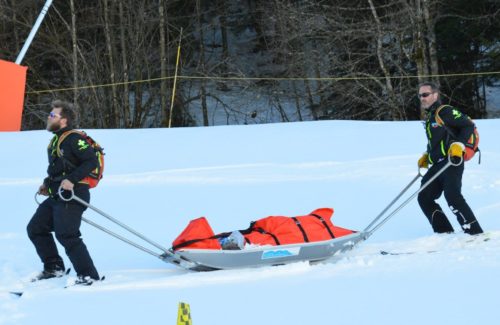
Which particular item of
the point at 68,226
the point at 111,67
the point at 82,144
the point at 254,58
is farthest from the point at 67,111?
the point at 254,58

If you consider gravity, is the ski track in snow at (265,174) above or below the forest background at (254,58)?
below

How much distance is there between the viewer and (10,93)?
1228 cm

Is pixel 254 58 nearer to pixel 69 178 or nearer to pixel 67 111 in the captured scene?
pixel 67 111

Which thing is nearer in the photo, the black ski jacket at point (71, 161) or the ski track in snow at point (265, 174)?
the black ski jacket at point (71, 161)

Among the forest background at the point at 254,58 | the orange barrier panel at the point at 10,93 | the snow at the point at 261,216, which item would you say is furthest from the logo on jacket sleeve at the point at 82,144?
the forest background at the point at 254,58

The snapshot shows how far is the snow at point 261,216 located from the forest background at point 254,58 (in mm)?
5219

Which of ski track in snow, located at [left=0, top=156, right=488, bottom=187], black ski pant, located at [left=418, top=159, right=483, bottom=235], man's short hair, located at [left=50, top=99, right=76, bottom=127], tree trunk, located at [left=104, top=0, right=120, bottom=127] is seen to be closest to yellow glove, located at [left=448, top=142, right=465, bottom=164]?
black ski pant, located at [left=418, top=159, right=483, bottom=235]

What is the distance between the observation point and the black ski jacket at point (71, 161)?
15.3 ft

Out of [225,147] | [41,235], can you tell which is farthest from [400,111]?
[41,235]

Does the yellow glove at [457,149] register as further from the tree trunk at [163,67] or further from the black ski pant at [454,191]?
the tree trunk at [163,67]

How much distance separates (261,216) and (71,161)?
2990 mm

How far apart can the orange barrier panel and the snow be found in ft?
4.75

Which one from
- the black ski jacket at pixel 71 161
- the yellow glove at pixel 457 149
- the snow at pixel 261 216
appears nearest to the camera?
the snow at pixel 261 216

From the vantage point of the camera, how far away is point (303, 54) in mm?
19312
